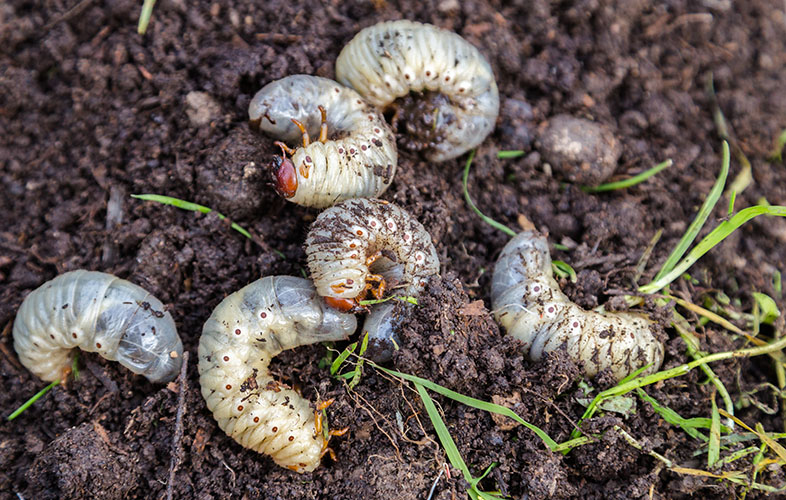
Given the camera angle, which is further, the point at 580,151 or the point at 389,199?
the point at 580,151

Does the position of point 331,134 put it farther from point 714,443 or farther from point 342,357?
point 714,443

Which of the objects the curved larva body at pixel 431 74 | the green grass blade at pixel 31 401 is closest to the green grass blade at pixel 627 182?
the curved larva body at pixel 431 74

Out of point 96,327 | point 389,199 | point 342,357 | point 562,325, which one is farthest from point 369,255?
point 96,327

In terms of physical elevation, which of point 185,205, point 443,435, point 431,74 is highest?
point 431,74

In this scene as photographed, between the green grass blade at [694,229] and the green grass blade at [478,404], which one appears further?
the green grass blade at [694,229]

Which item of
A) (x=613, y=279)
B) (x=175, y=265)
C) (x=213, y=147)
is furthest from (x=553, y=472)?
(x=213, y=147)

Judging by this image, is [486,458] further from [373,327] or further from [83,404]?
[83,404]

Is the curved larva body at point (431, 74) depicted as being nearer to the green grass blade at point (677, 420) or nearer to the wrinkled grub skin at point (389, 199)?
the wrinkled grub skin at point (389, 199)
